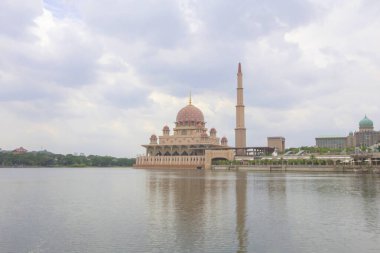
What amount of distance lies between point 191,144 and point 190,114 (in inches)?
350

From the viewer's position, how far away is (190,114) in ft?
367

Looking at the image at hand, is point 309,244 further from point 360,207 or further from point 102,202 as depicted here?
point 102,202

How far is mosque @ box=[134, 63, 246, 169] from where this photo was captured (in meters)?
98.4

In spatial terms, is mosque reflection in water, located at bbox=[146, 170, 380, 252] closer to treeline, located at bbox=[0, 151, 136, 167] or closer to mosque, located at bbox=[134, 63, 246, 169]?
mosque, located at bbox=[134, 63, 246, 169]

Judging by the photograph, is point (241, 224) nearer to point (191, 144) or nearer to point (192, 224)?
point (192, 224)

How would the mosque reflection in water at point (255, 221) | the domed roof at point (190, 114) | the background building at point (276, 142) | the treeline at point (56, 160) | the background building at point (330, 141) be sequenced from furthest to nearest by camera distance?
the background building at point (330, 141)
the treeline at point (56, 160)
the background building at point (276, 142)
the domed roof at point (190, 114)
the mosque reflection in water at point (255, 221)

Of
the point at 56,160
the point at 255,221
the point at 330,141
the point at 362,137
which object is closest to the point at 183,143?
the point at 56,160

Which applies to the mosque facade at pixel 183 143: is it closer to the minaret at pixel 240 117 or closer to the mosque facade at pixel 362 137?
the minaret at pixel 240 117

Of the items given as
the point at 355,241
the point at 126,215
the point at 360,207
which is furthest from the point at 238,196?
the point at 355,241

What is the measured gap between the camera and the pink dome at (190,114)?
11125cm

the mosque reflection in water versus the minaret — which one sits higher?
the minaret

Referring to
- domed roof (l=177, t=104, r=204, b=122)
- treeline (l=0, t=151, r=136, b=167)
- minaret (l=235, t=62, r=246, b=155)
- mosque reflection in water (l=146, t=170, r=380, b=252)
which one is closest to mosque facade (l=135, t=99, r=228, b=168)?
domed roof (l=177, t=104, r=204, b=122)

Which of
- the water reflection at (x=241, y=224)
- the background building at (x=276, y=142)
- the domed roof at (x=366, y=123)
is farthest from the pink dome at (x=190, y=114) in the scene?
the water reflection at (x=241, y=224)

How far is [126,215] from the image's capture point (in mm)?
20297
